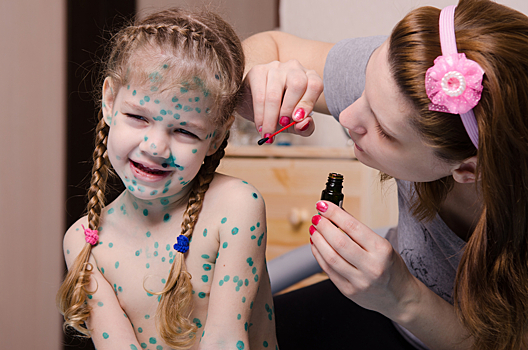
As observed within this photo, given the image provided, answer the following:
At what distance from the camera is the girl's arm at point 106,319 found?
707 mm

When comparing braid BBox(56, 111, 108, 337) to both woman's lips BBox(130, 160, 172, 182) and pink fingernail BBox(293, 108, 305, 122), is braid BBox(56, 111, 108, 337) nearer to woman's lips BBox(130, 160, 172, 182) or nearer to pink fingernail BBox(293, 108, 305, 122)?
woman's lips BBox(130, 160, 172, 182)

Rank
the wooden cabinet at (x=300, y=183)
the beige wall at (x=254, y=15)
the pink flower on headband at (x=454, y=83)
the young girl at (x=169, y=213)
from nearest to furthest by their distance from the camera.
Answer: the pink flower on headband at (x=454, y=83) < the young girl at (x=169, y=213) < the wooden cabinet at (x=300, y=183) < the beige wall at (x=254, y=15)

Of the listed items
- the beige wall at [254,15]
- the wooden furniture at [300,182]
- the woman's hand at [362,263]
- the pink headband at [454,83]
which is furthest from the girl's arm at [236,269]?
the beige wall at [254,15]

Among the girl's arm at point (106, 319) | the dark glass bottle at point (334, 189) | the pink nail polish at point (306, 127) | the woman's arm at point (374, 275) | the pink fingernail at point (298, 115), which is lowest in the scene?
the girl's arm at point (106, 319)

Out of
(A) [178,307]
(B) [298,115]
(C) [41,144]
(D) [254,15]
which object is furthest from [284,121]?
(D) [254,15]

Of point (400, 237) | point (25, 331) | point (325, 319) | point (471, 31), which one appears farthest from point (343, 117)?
point (25, 331)

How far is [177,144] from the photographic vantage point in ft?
2.20

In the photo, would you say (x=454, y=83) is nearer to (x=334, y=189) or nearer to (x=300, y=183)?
(x=334, y=189)

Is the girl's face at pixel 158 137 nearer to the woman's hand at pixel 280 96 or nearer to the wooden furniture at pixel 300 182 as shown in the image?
the woman's hand at pixel 280 96

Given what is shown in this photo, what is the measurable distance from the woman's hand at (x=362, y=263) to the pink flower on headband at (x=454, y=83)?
0.82 feet

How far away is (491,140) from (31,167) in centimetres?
101

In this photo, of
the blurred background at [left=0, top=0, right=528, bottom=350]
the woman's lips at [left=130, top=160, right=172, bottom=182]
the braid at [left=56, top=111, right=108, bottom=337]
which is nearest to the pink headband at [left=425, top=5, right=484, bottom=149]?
the woman's lips at [left=130, top=160, right=172, bottom=182]

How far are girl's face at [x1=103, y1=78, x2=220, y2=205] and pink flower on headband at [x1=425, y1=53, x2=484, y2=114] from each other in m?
0.33

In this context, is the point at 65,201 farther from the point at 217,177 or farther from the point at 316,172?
the point at 316,172
